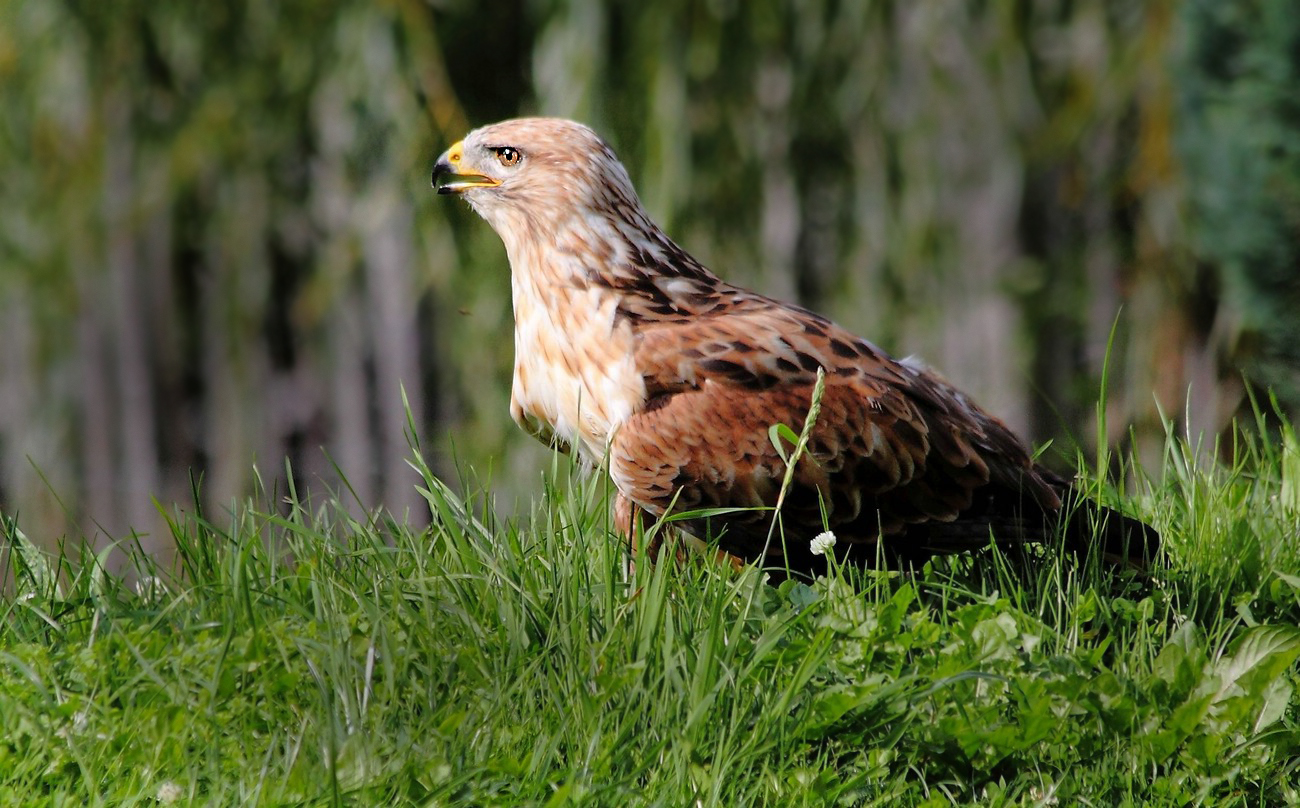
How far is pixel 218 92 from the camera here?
6.34 m

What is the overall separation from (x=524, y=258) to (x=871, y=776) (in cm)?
187

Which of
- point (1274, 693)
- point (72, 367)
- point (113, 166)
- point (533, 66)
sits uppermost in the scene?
point (533, 66)

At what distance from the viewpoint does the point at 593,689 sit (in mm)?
2959

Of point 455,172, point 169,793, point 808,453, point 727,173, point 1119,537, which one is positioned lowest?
point 169,793

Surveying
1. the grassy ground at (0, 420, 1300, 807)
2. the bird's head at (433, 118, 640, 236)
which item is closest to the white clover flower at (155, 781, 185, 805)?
the grassy ground at (0, 420, 1300, 807)

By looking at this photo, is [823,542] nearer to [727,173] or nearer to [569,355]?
[569,355]

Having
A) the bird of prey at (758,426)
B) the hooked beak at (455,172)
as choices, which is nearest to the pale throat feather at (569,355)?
the bird of prey at (758,426)

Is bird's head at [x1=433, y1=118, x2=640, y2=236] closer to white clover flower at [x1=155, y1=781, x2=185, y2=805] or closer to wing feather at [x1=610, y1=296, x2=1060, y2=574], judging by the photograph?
wing feather at [x1=610, y1=296, x2=1060, y2=574]

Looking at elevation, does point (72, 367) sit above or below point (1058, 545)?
below

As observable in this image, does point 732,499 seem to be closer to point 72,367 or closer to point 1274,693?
point 1274,693

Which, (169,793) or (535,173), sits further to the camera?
(535,173)

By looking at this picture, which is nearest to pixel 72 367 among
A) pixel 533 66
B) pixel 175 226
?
pixel 175 226

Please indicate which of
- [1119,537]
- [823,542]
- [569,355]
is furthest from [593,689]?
[1119,537]

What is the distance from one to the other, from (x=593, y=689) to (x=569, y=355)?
1.13 metres
